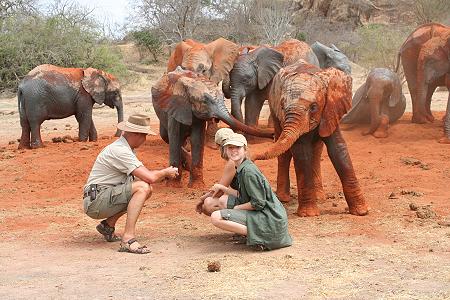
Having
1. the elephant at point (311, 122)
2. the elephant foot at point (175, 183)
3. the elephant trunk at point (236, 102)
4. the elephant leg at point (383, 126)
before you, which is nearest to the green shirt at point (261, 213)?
the elephant at point (311, 122)

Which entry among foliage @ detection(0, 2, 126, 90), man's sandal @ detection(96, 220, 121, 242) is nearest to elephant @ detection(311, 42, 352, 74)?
man's sandal @ detection(96, 220, 121, 242)

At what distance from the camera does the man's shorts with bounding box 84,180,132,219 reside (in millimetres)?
6832

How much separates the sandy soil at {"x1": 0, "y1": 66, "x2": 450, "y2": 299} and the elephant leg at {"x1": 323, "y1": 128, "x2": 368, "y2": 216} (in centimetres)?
15

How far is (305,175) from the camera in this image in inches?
315

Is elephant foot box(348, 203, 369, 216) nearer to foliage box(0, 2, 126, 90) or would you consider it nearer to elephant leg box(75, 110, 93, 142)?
elephant leg box(75, 110, 93, 142)

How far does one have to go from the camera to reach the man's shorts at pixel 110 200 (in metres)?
6.83

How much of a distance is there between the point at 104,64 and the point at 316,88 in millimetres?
18994

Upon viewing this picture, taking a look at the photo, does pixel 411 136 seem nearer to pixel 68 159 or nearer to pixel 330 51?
pixel 330 51

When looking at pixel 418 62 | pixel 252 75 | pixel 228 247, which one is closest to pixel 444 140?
pixel 418 62

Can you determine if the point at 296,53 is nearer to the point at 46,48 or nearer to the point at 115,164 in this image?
the point at 115,164

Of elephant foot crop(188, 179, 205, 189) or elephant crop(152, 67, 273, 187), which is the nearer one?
elephant crop(152, 67, 273, 187)

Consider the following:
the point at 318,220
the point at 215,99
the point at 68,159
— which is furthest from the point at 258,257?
the point at 68,159

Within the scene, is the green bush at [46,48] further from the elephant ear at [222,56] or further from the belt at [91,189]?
the belt at [91,189]

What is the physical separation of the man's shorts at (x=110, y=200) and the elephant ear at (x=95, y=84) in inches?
325
